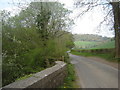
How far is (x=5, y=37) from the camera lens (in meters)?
4.16

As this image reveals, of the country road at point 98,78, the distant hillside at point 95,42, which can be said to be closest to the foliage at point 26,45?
the country road at point 98,78

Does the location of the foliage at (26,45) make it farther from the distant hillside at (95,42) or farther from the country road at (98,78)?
the distant hillside at (95,42)

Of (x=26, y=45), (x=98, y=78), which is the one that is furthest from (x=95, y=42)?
(x=26, y=45)

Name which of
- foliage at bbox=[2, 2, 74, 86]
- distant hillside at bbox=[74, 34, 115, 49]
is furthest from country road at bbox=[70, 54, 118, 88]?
distant hillside at bbox=[74, 34, 115, 49]

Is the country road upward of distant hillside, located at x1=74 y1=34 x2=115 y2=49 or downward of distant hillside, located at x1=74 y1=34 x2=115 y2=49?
downward

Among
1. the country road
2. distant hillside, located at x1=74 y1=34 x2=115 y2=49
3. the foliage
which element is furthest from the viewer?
distant hillside, located at x1=74 y1=34 x2=115 y2=49

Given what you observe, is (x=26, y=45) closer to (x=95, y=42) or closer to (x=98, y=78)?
(x=98, y=78)

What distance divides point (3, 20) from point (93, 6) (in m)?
8.85

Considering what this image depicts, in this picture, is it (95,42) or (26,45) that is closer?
(26,45)

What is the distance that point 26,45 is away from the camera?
5574 mm

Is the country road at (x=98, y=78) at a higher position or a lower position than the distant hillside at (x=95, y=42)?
lower

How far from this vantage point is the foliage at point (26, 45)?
414 centimetres

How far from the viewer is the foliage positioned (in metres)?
4.14

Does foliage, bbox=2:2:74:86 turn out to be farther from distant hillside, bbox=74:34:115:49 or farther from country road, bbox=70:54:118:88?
distant hillside, bbox=74:34:115:49
